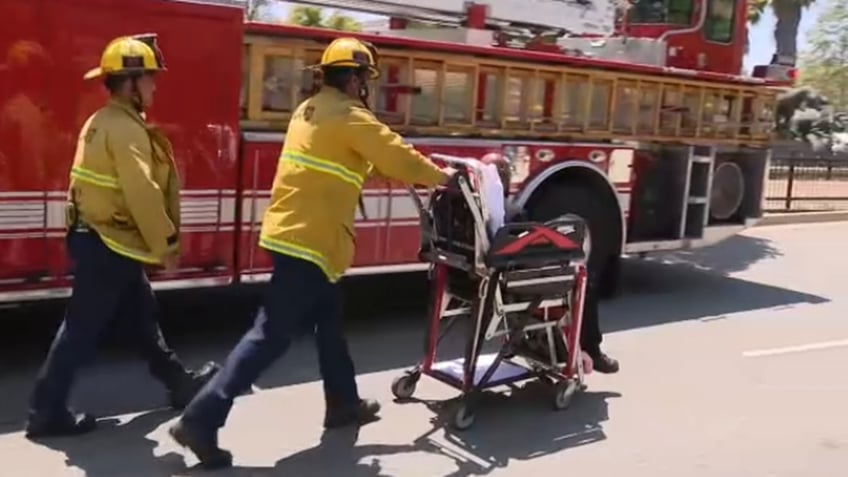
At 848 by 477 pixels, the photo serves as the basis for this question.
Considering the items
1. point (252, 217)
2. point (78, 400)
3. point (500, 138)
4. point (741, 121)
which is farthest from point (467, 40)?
point (78, 400)

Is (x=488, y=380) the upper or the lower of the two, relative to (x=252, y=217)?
lower

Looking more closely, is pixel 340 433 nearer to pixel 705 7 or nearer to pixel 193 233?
pixel 193 233

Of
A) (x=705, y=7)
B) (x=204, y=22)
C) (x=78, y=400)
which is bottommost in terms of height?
(x=78, y=400)

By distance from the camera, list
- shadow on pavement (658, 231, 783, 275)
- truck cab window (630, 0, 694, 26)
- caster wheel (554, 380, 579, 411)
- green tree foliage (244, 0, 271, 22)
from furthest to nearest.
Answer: shadow on pavement (658, 231, 783, 275) → truck cab window (630, 0, 694, 26) → green tree foliage (244, 0, 271, 22) → caster wheel (554, 380, 579, 411)

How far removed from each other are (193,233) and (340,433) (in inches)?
66.3

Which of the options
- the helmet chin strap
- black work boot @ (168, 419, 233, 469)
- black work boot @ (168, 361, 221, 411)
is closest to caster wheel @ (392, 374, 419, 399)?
black work boot @ (168, 361, 221, 411)

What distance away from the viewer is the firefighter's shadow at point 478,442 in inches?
191

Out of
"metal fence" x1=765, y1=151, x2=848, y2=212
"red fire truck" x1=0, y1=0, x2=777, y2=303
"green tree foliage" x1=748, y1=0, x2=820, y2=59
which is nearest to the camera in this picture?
"red fire truck" x1=0, y1=0, x2=777, y2=303

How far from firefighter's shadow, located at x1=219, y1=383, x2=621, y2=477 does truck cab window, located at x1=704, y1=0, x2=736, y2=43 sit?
544 cm

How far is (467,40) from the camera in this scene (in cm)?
794

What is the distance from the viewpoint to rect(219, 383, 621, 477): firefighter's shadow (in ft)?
15.9

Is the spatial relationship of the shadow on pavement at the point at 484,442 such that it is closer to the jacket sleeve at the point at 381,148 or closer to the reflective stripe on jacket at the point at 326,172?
the reflective stripe on jacket at the point at 326,172

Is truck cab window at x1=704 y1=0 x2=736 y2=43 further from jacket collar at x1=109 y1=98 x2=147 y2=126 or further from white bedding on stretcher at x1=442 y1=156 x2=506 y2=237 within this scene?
jacket collar at x1=109 y1=98 x2=147 y2=126

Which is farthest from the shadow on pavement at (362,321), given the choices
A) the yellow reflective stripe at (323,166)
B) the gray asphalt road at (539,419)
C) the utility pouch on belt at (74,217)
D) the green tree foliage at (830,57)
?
the green tree foliage at (830,57)
